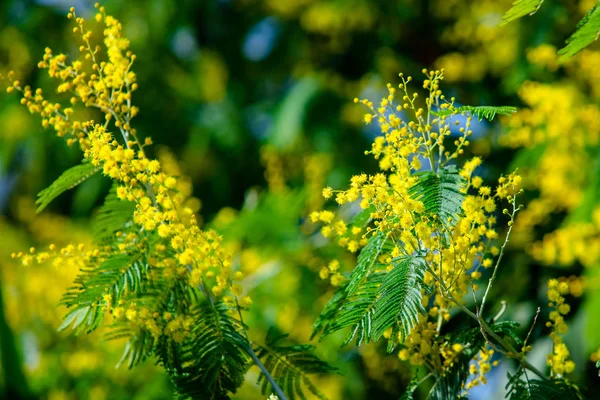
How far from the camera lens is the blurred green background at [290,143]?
472 cm

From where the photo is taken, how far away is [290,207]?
200 inches

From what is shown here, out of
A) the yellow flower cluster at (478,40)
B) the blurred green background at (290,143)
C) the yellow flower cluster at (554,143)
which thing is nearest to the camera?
the blurred green background at (290,143)

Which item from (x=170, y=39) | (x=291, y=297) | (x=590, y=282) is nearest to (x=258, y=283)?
(x=291, y=297)

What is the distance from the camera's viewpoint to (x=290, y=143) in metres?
7.41

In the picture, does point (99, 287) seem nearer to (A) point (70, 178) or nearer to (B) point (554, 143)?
(A) point (70, 178)

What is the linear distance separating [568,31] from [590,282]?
2.73m

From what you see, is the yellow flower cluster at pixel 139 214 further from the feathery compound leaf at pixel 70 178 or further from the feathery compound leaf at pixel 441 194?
the feathery compound leaf at pixel 441 194

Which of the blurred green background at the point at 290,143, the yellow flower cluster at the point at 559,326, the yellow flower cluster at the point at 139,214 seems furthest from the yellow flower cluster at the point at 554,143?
the yellow flower cluster at the point at 139,214

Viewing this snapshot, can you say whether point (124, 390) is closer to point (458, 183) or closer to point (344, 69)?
point (458, 183)

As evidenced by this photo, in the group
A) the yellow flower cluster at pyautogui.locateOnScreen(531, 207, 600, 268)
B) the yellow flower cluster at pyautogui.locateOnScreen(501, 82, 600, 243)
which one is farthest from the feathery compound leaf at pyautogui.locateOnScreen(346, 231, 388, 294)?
the yellow flower cluster at pyautogui.locateOnScreen(501, 82, 600, 243)

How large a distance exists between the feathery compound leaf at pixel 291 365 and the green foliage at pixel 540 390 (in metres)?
0.46

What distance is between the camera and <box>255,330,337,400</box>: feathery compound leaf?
196 cm

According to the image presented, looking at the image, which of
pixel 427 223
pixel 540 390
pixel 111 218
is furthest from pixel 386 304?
pixel 111 218

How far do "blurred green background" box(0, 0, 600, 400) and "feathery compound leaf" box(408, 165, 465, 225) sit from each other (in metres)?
0.88
